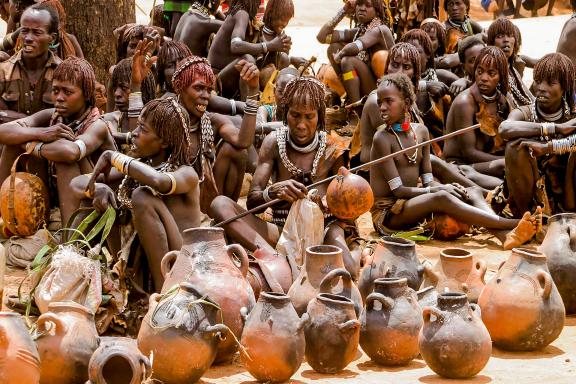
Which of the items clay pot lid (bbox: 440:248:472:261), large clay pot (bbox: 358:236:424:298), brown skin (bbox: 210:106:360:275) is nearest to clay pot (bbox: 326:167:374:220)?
brown skin (bbox: 210:106:360:275)

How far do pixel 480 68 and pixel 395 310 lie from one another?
3976 millimetres

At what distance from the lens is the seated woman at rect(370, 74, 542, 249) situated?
831 cm

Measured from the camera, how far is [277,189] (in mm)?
6930

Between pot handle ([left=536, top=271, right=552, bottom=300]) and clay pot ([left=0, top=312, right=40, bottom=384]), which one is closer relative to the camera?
clay pot ([left=0, top=312, right=40, bottom=384])

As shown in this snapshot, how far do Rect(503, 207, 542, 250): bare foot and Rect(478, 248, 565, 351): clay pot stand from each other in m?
1.99

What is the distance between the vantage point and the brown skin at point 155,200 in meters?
6.36

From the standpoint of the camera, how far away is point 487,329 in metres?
6.07

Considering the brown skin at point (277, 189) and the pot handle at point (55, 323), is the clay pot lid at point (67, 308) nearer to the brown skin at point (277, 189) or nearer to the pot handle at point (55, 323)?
the pot handle at point (55, 323)

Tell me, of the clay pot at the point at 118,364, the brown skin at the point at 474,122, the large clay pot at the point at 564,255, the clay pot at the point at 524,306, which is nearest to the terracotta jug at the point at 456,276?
the clay pot at the point at 524,306

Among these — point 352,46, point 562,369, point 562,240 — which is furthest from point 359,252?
point 352,46

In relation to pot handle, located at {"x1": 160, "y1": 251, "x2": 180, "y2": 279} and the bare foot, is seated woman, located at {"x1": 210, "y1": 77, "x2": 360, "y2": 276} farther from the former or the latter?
the bare foot

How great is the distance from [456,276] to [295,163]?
4.69 feet

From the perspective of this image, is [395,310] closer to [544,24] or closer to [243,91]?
[243,91]

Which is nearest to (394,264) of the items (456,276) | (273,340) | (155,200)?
(456,276)
